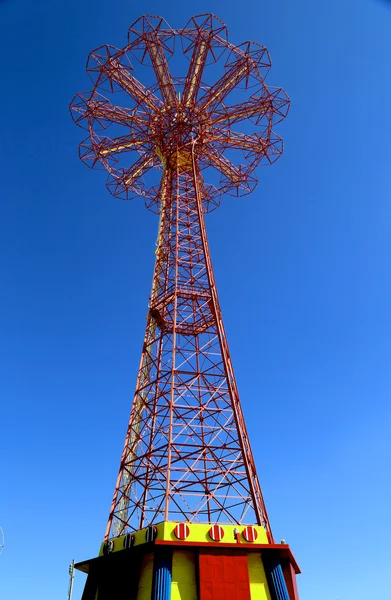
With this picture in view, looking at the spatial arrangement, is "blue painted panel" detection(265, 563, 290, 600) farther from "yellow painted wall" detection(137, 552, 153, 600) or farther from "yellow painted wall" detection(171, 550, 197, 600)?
"yellow painted wall" detection(137, 552, 153, 600)

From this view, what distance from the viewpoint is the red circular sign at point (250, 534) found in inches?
629

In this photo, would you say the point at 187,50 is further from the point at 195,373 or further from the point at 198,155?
the point at 195,373

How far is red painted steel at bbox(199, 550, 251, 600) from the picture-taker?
48.2 feet

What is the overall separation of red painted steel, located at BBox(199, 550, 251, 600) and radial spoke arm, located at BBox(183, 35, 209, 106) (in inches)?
977

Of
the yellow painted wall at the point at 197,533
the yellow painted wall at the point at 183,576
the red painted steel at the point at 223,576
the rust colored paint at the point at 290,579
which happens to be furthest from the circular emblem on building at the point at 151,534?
the rust colored paint at the point at 290,579

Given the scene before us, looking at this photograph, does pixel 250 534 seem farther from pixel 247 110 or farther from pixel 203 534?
pixel 247 110

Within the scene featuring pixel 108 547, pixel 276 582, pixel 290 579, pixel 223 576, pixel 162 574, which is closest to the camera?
pixel 162 574

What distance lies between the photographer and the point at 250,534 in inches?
634

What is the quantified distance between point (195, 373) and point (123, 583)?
9.01 meters

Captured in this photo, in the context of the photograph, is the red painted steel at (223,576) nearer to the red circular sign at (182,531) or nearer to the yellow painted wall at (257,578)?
the yellow painted wall at (257,578)

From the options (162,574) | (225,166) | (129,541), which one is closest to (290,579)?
(162,574)

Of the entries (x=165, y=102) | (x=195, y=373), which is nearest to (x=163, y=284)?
(x=195, y=373)

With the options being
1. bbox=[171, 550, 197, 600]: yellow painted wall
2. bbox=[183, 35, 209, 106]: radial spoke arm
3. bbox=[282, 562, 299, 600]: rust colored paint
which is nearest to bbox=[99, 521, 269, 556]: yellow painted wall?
bbox=[171, 550, 197, 600]: yellow painted wall

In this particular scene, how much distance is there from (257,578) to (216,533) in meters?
2.00
